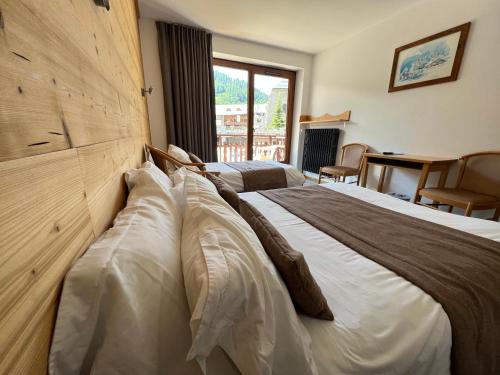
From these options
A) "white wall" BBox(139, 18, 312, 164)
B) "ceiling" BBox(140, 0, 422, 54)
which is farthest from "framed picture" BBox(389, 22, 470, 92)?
"white wall" BBox(139, 18, 312, 164)

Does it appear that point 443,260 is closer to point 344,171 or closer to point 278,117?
point 344,171

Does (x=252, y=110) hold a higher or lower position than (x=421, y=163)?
higher

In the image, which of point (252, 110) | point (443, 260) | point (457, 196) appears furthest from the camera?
point (252, 110)

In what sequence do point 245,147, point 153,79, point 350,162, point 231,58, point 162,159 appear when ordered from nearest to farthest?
point 162,159, point 153,79, point 350,162, point 231,58, point 245,147

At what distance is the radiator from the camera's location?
3730 mm

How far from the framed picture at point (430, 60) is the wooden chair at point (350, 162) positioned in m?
0.89

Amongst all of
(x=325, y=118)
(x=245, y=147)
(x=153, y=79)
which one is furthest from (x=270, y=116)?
(x=153, y=79)

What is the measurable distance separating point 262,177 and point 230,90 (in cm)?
225

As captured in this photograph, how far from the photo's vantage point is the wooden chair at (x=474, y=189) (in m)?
1.81

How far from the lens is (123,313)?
380 millimetres

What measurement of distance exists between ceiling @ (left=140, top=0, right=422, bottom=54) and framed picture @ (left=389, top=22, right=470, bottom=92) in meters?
0.53

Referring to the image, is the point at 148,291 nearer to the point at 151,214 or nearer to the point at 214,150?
the point at 151,214

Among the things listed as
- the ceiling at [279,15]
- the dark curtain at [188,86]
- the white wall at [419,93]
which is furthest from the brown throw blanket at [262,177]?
the ceiling at [279,15]

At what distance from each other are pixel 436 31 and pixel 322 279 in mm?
3218
